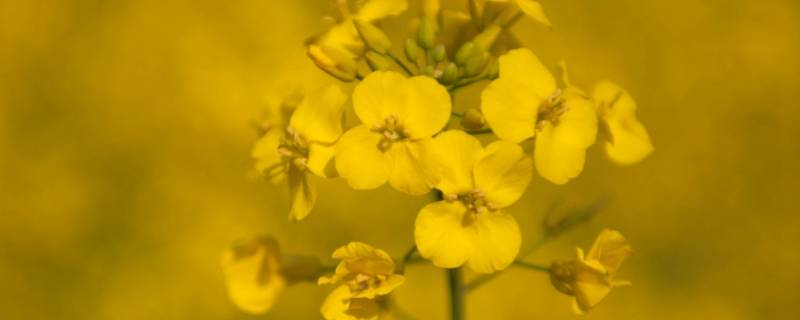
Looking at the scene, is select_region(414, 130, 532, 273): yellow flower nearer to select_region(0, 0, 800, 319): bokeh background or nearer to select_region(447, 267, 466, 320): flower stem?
select_region(447, 267, 466, 320): flower stem

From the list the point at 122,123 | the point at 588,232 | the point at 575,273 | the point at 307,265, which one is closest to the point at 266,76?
the point at 122,123

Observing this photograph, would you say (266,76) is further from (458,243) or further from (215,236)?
(458,243)

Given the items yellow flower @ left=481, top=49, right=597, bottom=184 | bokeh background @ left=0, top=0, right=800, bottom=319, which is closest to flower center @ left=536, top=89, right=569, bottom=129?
yellow flower @ left=481, top=49, right=597, bottom=184

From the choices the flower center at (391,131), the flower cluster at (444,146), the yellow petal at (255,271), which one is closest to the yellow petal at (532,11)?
the flower cluster at (444,146)

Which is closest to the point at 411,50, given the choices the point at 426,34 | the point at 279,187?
the point at 426,34

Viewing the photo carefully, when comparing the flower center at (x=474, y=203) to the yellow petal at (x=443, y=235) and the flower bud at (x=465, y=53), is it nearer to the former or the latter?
the yellow petal at (x=443, y=235)

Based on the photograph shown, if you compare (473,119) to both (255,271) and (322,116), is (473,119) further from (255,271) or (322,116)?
(255,271)
